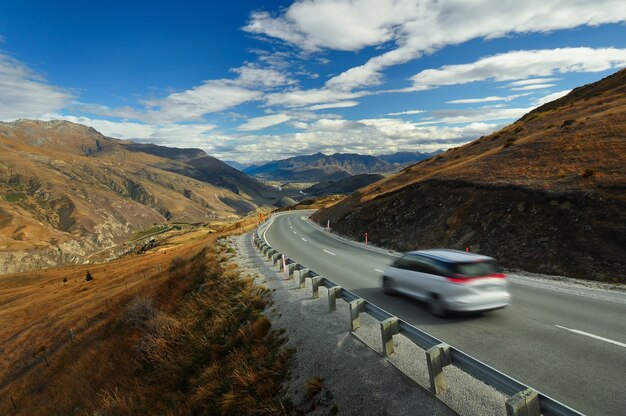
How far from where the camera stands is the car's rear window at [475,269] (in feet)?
30.7

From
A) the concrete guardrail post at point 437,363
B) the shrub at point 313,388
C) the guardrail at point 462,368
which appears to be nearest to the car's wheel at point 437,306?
the guardrail at point 462,368

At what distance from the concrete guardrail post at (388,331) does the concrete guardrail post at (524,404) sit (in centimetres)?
274

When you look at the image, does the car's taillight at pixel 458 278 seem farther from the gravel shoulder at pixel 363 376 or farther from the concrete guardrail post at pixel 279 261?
the concrete guardrail post at pixel 279 261

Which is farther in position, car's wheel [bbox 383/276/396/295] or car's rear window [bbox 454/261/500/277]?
car's wheel [bbox 383/276/396/295]

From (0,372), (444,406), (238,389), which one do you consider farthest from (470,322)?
(0,372)

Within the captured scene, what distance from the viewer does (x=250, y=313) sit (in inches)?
462

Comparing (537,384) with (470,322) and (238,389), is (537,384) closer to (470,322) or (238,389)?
(470,322)

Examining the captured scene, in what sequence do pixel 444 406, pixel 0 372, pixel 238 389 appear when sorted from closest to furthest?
pixel 444 406 → pixel 238 389 → pixel 0 372

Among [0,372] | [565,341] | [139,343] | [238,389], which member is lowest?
[0,372]

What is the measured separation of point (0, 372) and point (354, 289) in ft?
91.6

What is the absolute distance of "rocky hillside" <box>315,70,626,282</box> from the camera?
52.3 feet

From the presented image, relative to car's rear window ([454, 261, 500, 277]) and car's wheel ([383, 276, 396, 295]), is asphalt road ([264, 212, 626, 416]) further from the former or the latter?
car's rear window ([454, 261, 500, 277])

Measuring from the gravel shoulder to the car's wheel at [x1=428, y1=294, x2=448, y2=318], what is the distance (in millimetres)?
1901

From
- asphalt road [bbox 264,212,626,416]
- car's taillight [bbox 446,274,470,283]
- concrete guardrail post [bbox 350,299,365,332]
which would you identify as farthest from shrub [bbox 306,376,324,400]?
car's taillight [bbox 446,274,470,283]
